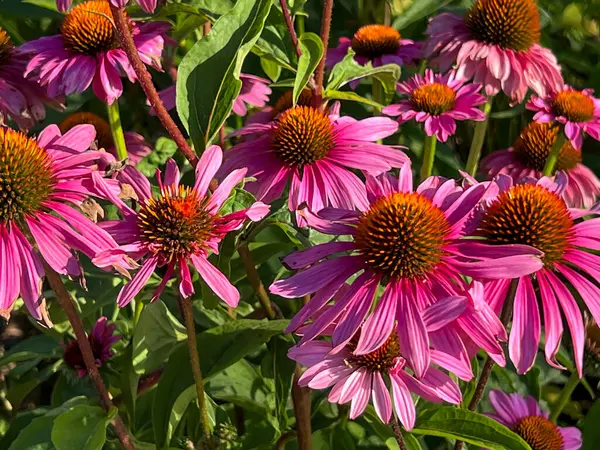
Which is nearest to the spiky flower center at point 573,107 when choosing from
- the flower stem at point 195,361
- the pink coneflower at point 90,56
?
the pink coneflower at point 90,56

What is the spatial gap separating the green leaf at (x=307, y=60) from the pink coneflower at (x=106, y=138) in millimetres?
530

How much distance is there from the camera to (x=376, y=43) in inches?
66.4

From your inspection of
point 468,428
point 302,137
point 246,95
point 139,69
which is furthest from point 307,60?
point 468,428

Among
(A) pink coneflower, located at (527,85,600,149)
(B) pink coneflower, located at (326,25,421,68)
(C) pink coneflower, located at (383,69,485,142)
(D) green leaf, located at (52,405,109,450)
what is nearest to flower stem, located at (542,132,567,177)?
(A) pink coneflower, located at (527,85,600,149)

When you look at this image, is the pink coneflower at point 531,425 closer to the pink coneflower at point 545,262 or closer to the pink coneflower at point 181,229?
the pink coneflower at point 545,262

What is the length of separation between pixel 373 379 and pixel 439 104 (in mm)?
728

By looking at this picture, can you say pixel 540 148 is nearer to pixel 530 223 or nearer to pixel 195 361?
pixel 530 223

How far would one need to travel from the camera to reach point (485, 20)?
1620 mm

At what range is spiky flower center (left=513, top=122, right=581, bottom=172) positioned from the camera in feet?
5.37

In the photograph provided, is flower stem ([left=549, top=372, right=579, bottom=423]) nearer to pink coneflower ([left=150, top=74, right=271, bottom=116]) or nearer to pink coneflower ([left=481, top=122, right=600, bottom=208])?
pink coneflower ([left=481, top=122, right=600, bottom=208])

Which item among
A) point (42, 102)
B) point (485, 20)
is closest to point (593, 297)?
point (485, 20)

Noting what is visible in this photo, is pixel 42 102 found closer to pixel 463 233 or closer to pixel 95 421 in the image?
pixel 95 421

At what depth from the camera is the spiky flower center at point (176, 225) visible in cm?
91

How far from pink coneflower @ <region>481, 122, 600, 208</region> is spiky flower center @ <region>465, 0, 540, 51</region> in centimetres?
20
